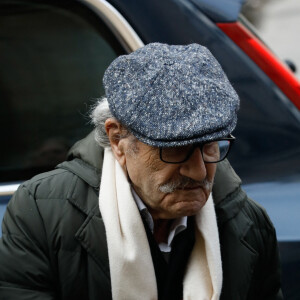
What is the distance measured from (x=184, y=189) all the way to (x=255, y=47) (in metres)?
0.76

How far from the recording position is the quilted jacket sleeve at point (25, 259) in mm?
Answer: 2350

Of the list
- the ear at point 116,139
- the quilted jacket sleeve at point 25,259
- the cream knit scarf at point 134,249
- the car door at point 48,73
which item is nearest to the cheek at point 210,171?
the cream knit scarf at point 134,249

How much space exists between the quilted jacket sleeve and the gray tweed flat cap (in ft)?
1.34

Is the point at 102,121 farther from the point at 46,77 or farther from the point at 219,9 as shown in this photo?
the point at 219,9

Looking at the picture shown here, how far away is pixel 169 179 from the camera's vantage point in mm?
2354

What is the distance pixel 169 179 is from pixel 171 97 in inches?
10.2

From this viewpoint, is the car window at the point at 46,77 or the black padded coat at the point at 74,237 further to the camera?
the car window at the point at 46,77

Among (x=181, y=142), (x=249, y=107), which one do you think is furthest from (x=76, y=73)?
(x=181, y=142)

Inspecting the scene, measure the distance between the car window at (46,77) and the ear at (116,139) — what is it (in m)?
0.51

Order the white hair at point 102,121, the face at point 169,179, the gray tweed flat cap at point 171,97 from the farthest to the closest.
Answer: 1. the white hair at point 102,121
2. the face at point 169,179
3. the gray tweed flat cap at point 171,97

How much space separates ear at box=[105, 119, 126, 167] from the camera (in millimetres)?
2418

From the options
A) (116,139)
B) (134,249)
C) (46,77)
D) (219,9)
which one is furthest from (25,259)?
(219,9)

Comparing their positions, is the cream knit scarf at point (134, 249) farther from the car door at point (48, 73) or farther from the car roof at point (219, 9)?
the car roof at point (219, 9)

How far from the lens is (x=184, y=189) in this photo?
93.0 inches
